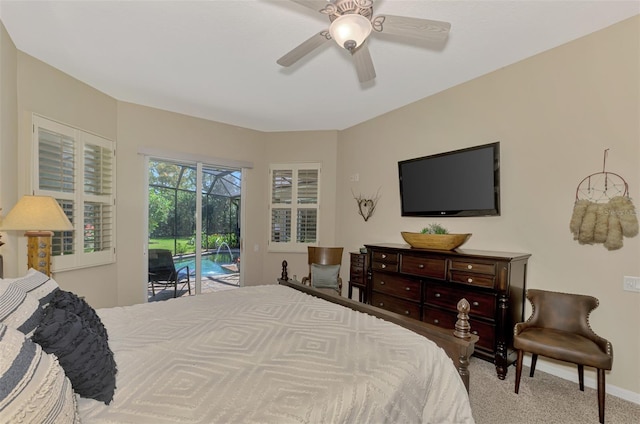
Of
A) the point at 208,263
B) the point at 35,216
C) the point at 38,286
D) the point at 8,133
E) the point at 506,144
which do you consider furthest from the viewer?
the point at 208,263

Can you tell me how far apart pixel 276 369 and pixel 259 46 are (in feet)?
8.26

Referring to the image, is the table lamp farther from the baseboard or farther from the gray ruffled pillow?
the baseboard

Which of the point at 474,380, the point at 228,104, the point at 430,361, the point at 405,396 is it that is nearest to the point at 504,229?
the point at 474,380

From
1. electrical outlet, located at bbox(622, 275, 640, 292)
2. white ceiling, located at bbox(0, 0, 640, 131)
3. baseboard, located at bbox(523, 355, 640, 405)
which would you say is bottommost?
baseboard, located at bbox(523, 355, 640, 405)

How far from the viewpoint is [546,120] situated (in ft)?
8.68

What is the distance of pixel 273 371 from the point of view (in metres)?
1.21

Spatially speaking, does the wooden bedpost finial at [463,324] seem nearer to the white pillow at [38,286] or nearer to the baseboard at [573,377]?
the baseboard at [573,377]

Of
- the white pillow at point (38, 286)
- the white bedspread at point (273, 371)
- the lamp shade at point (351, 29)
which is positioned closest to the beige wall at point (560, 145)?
the white bedspread at point (273, 371)

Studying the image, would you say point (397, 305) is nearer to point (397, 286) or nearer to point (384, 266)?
point (397, 286)

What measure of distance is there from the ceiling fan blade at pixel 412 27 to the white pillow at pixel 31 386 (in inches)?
81.3

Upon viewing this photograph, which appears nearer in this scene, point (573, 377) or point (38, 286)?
point (38, 286)

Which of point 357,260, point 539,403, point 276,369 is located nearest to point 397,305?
point 357,260

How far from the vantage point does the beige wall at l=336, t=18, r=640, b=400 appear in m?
2.24

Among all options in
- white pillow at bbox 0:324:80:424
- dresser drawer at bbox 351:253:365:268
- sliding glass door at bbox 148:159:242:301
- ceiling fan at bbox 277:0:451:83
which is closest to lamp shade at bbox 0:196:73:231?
white pillow at bbox 0:324:80:424
